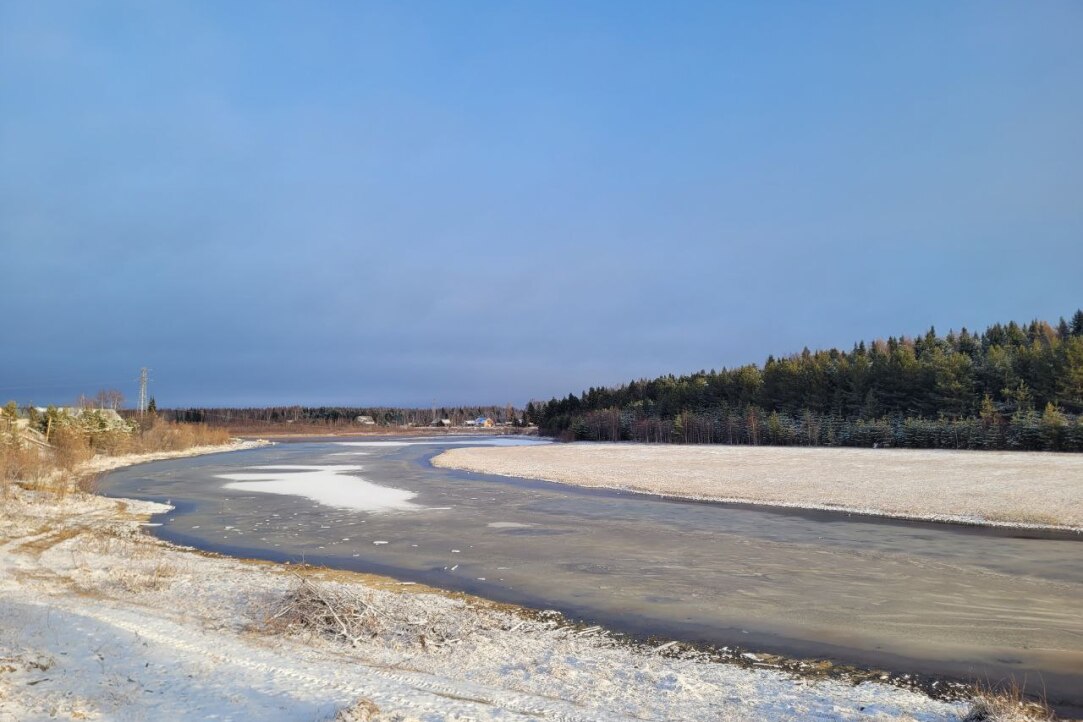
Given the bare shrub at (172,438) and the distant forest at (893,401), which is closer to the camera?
the distant forest at (893,401)

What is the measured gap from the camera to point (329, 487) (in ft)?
105

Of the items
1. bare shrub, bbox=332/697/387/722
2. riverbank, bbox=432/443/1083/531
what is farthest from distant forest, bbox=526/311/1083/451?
bare shrub, bbox=332/697/387/722

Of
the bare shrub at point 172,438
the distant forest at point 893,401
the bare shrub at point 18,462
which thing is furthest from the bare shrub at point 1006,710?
the bare shrub at point 172,438

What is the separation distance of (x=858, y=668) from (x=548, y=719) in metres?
4.48

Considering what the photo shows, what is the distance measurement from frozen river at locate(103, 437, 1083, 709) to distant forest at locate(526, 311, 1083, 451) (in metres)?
39.3

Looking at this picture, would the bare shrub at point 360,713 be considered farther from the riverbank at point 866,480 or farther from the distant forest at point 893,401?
the distant forest at point 893,401

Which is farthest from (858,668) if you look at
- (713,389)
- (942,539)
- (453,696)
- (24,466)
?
(713,389)

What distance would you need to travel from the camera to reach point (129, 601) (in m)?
10.1

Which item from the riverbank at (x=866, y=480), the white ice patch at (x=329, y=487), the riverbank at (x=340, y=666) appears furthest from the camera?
the white ice patch at (x=329, y=487)

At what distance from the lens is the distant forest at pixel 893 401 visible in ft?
179

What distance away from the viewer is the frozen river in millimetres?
9305

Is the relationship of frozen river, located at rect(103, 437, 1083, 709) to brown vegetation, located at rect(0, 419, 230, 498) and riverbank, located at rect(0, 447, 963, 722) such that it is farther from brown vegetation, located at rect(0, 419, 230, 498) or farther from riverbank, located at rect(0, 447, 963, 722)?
brown vegetation, located at rect(0, 419, 230, 498)

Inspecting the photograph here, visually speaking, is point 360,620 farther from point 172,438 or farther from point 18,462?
point 172,438

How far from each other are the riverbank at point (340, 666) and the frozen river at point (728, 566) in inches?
61.5
